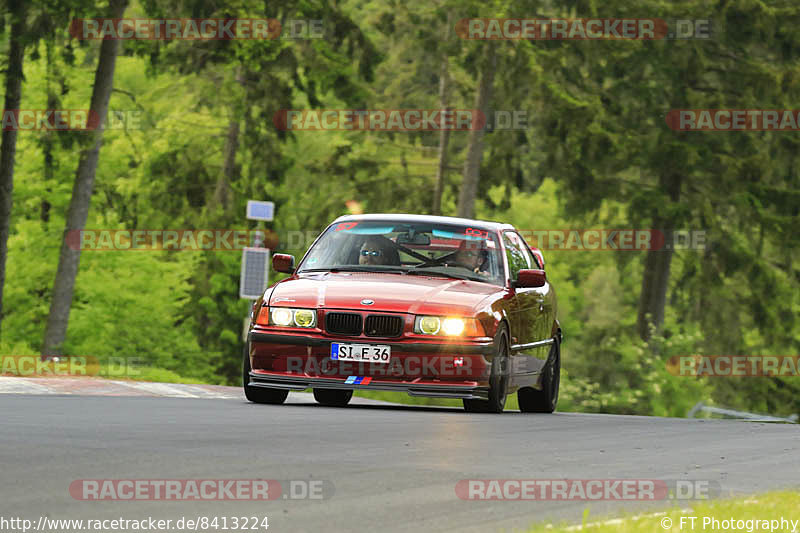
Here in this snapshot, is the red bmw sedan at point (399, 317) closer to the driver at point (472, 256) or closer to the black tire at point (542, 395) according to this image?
the driver at point (472, 256)

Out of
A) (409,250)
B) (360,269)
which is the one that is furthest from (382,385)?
(409,250)

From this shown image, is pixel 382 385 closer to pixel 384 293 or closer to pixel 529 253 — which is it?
pixel 384 293

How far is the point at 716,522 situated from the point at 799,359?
42.0m

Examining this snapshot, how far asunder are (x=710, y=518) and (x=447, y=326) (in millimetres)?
6356

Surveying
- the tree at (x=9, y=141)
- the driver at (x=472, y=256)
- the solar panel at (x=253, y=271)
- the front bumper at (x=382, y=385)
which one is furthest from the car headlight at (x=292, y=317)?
the tree at (x=9, y=141)

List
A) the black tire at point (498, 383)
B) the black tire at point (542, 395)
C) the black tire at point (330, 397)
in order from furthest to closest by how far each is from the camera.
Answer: the black tire at point (330, 397) < the black tire at point (542, 395) < the black tire at point (498, 383)

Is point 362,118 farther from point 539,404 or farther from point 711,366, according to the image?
point 539,404

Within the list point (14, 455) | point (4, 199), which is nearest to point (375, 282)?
point (14, 455)

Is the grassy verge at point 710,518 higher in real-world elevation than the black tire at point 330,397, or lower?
higher

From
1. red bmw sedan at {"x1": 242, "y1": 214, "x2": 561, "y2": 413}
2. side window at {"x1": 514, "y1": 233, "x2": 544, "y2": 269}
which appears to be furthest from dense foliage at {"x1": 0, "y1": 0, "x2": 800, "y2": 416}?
red bmw sedan at {"x1": 242, "y1": 214, "x2": 561, "y2": 413}

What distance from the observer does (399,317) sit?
13.2m

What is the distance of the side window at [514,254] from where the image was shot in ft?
49.6

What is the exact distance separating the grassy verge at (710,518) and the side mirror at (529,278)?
6733mm

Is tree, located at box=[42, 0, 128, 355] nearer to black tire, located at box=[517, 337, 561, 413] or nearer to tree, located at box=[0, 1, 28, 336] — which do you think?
tree, located at box=[0, 1, 28, 336]
